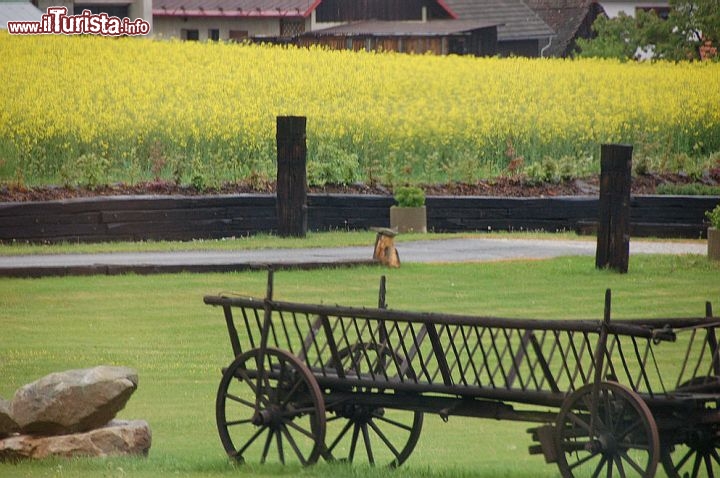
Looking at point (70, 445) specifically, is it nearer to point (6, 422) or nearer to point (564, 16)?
point (6, 422)

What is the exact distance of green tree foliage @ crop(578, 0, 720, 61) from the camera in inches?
1145

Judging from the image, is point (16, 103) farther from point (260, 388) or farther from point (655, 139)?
point (260, 388)

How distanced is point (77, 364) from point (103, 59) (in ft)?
64.5

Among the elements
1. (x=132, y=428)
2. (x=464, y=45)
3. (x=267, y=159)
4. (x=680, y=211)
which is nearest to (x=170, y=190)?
(x=267, y=159)

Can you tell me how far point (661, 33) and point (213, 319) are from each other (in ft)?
62.0

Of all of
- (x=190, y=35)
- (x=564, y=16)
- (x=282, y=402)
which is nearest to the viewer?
(x=282, y=402)

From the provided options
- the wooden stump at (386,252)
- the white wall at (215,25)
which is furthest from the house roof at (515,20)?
the wooden stump at (386,252)

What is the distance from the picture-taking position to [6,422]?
372 inches

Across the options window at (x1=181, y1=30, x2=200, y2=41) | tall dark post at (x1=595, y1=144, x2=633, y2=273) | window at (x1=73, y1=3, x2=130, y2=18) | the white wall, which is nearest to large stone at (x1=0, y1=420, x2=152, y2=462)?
tall dark post at (x1=595, y1=144, x2=633, y2=273)

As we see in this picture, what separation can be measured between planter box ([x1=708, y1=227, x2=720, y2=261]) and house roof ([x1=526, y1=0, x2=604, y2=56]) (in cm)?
1497

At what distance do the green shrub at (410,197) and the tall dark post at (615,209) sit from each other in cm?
485

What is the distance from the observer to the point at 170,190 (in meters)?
24.2

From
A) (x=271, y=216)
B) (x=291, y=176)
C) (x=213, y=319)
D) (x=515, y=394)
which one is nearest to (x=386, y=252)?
(x=213, y=319)

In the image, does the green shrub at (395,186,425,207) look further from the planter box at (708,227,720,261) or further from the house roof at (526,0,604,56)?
the house roof at (526,0,604,56)
